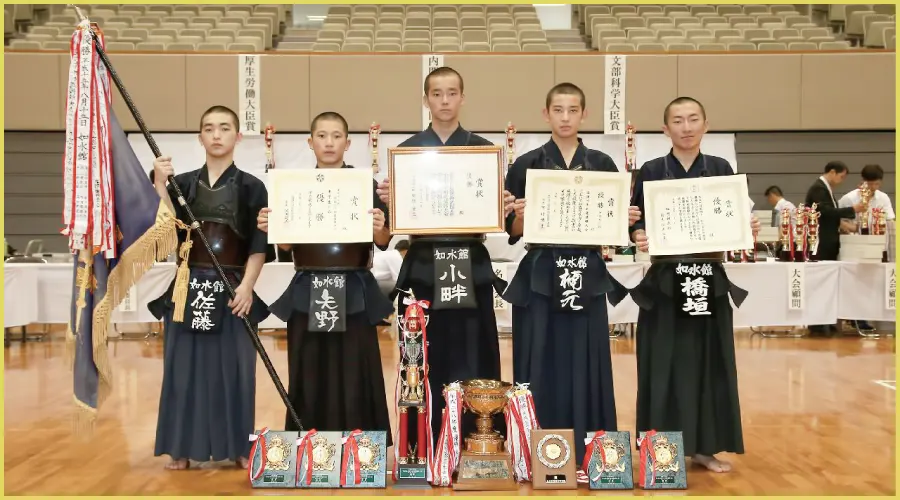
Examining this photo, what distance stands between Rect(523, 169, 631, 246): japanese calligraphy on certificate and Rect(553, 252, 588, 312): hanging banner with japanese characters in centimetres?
9

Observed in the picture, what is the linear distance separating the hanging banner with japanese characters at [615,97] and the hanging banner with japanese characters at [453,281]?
852 cm

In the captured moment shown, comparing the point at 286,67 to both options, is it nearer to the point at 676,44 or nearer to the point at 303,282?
the point at 676,44

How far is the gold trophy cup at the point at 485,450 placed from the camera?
3.23 metres

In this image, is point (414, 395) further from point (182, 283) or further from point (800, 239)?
point (800, 239)

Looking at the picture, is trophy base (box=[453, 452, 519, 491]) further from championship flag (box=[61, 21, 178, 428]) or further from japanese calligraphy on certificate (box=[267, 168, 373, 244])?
championship flag (box=[61, 21, 178, 428])

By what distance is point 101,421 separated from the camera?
471 centimetres

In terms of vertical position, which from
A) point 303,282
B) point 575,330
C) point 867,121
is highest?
point 867,121

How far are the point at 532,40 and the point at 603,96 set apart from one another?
1.58 metres

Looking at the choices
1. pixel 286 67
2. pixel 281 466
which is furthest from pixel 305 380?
pixel 286 67

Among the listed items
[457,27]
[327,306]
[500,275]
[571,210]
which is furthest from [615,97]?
[327,306]

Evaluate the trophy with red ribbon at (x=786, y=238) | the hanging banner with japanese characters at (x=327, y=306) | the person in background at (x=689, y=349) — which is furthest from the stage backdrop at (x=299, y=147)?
the hanging banner with japanese characters at (x=327, y=306)

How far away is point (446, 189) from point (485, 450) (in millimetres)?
1113

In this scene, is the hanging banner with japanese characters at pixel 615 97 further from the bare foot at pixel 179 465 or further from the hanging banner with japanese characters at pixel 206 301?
the bare foot at pixel 179 465

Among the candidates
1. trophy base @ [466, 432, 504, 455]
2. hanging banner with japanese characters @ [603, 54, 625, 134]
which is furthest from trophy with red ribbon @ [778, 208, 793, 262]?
trophy base @ [466, 432, 504, 455]
